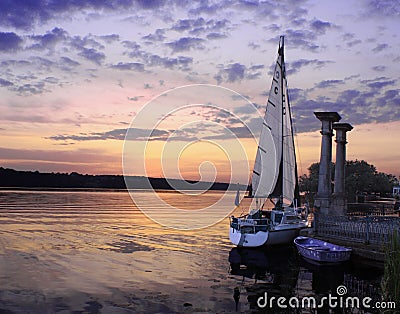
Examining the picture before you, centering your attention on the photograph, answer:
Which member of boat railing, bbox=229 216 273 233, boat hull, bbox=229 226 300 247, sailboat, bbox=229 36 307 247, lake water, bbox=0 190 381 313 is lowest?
lake water, bbox=0 190 381 313

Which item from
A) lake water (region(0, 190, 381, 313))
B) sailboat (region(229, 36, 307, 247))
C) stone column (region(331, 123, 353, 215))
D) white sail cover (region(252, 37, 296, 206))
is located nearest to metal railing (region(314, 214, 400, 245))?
lake water (region(0, 190, 381, 313))

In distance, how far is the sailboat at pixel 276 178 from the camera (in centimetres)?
3562

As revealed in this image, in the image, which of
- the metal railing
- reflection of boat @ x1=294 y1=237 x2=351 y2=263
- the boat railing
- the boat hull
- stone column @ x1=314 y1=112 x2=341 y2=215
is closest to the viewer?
reflection of boat @ x1=294 y1=237 x2=351 y2=263

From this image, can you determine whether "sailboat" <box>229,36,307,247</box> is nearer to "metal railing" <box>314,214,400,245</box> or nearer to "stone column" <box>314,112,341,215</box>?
"stone column" <box>314,112,341,215</box>

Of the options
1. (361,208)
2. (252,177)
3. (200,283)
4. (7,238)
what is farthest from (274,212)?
(361,208)

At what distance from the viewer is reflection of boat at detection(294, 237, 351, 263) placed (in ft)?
86.9

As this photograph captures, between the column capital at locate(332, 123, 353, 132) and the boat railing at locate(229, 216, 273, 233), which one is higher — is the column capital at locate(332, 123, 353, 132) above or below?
above

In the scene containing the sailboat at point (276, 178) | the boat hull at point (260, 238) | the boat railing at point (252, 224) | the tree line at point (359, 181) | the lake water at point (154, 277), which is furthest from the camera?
the tree line at point (359, 181)

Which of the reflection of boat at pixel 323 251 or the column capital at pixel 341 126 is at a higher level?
the column capital at pixel 341 126

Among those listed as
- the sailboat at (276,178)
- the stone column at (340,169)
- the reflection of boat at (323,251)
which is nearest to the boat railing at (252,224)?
the sailboat at (276,178)

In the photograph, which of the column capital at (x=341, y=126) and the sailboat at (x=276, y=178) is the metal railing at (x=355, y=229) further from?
the column capital at (x=341, y=126)

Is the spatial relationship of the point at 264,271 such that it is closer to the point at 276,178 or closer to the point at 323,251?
the point at 323,251

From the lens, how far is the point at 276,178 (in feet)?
130

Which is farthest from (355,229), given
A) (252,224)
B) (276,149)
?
(276,149)
